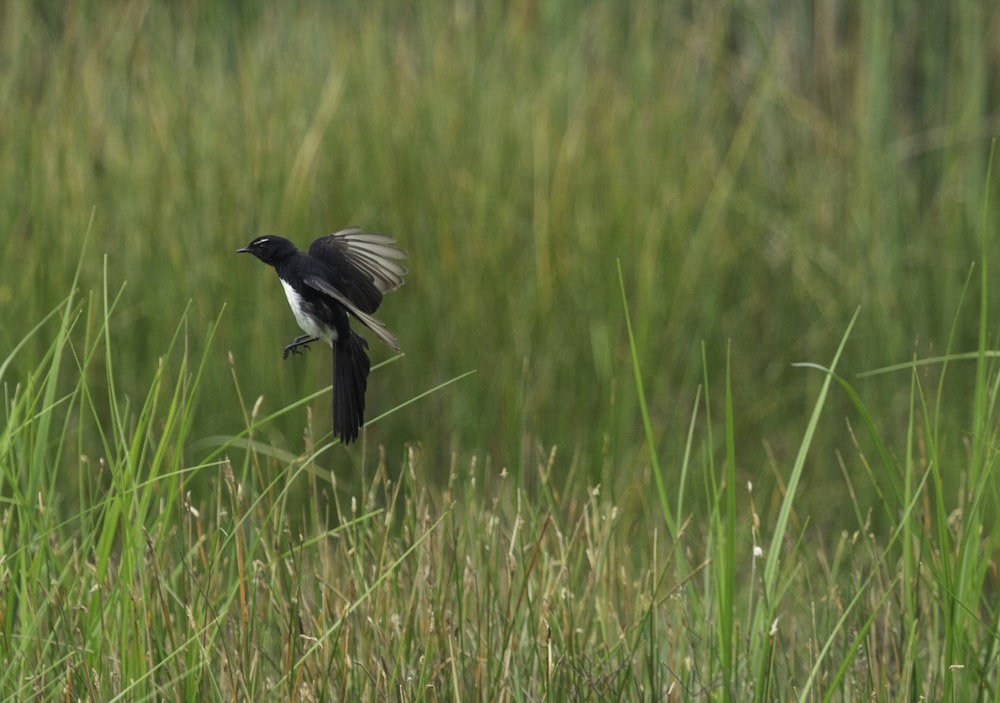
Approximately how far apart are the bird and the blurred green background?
6.91 ft

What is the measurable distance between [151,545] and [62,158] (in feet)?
8.99

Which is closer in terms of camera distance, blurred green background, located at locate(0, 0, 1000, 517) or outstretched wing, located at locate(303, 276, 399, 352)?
outstretched wing, located at locate(303, 276, 399, 352)

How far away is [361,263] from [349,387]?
25cm

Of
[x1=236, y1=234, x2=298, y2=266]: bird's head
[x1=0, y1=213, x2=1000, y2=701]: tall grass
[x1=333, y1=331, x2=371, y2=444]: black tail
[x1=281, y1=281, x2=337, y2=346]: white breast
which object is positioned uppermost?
[x1=236, y1=234, x2=298, y2=266]: bird's head

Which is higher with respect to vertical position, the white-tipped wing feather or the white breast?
the white-tipped wing feather

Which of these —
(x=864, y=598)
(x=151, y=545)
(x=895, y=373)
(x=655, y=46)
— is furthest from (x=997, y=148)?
(x=151, y=545)

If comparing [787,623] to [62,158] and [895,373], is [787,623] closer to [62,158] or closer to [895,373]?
[895,373]

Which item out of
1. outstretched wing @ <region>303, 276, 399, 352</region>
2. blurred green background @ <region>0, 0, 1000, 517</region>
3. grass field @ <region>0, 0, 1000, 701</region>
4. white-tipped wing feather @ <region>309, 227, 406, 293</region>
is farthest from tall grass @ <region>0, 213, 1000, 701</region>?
blurred green background @ <region>0, 0, 1000, 517</region>

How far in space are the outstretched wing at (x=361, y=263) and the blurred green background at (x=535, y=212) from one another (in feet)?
6.86

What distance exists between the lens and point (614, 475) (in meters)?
3.78

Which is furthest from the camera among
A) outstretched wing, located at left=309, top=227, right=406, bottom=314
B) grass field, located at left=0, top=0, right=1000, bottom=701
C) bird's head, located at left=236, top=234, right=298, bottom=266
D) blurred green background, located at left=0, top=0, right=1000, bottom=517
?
blurred green background, located at left=0, top=0, right=1000, bottom=517

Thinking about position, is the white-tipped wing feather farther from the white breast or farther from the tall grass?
the tall grass

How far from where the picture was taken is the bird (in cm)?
125

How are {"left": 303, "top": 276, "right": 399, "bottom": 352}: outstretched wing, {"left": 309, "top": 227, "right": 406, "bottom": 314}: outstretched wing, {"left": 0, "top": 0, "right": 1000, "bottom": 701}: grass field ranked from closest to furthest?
{"left": 303, "top": 276, "right": 399, "bottom": 352}: outstretched wing < {"left": 309, "top": 227, "right": 406, "bottom": 314}: outstretched wing < {"left": 0, "top": 0, "right": 1000, "bottom": 701}: grass field
